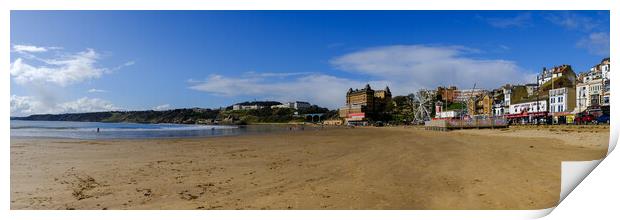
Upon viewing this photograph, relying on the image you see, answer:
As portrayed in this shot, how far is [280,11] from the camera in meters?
5.60

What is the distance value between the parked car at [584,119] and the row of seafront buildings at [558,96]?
15cm

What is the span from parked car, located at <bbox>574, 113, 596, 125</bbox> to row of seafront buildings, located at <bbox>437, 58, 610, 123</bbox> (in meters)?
0.15

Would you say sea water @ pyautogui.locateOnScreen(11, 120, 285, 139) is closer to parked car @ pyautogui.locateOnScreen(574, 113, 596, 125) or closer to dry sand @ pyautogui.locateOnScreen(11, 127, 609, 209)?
dry sand @ pyautogui.locateOnScreen(11, 127, 609, 209)

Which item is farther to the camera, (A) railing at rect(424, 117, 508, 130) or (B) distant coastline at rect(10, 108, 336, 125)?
(A) railing at rect(424, 117, 508, 130)

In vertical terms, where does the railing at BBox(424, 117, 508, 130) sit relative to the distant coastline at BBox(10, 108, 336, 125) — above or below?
below

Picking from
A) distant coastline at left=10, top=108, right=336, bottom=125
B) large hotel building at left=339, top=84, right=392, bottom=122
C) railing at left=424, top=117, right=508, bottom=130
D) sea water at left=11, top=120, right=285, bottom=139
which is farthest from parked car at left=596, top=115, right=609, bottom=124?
large hotel building at left=339, top=84, right=392, bottom=122

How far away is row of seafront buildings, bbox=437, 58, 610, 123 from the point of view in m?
7.53

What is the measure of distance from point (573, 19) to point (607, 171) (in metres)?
2.64

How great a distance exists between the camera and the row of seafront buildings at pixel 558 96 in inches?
297

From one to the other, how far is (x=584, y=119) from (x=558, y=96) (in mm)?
3031

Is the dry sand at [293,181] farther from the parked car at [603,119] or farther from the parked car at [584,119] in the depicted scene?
the parked car at [584,119]
